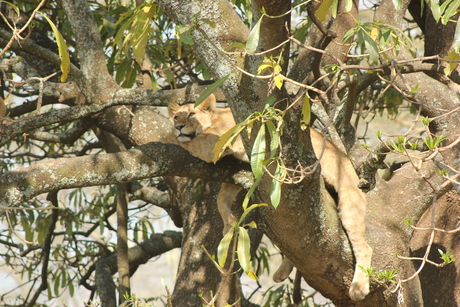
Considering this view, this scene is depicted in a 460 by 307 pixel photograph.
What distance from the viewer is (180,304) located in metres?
4.14

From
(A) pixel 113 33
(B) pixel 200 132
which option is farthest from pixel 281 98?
(A) pixel 113 33

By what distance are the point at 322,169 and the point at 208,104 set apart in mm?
1122

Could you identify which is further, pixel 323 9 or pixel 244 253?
pixel 323 9

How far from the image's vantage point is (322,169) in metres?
3.83

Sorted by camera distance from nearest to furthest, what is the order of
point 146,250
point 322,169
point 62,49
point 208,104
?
point 62,49 < point 322,169 < point 208,104 < point 146,250

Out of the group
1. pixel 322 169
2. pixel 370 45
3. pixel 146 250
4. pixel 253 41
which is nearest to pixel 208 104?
pixel 322 169

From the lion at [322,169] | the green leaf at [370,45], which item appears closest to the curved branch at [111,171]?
the lion at [322,169]

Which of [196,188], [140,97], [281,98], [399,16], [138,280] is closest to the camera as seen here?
[281,98]

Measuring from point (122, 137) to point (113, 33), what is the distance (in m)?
1.01

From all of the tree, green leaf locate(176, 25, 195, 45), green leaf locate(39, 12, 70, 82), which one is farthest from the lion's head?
green leaf locate(176, 25, 195, 45)

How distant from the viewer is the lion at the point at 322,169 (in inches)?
128

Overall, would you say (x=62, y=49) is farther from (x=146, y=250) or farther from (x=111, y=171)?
(x=146, y=250)

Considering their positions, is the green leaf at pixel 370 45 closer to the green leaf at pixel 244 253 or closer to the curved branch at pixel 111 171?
the green leaf at pixel 244 253

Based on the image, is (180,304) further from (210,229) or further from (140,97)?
(140,97)
